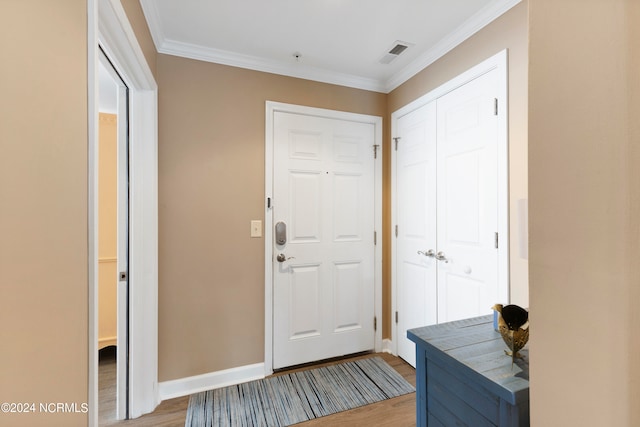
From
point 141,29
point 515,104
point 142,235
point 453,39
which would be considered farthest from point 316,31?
point 142,235

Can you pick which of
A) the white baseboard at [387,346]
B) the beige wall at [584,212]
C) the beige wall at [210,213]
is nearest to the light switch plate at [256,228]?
the beige wall at [210,213]

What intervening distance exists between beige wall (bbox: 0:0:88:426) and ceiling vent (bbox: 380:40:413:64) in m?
1.77

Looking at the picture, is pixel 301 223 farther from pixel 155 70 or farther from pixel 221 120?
pixel 155 70

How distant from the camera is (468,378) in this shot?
95 centimetres

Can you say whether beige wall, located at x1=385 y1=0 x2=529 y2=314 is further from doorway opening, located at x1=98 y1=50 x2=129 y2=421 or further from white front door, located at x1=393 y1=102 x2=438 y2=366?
doorway opening, located at x1=98 y1=50 x2=129 y2=421

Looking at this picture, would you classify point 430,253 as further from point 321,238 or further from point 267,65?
point 267,65

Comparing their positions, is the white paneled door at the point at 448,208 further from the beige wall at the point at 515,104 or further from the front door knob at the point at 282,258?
the front door knob at the point at 282,258

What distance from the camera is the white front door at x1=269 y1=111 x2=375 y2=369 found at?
225 cm

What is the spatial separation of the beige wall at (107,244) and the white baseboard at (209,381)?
0.92 meters

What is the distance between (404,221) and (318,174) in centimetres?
82

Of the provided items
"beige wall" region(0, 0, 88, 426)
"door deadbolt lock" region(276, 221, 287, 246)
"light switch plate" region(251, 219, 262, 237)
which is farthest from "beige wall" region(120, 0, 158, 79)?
"door deadbolt lock" region(276, 221, 287, 246)

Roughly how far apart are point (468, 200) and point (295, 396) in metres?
1.73

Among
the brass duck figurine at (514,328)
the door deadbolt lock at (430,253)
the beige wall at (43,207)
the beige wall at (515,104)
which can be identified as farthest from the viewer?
the door deadbolt lock at (430,253)

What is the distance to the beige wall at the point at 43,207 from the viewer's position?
22.4 inches
